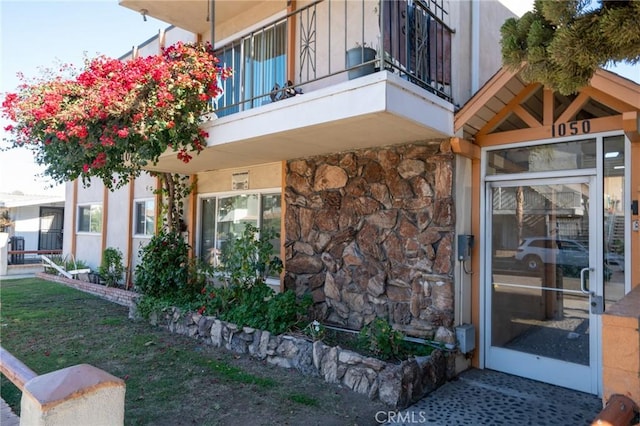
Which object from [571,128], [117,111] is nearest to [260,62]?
[117,111]

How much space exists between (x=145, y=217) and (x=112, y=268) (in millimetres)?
1819

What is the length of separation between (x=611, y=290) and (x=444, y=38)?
11.9 feet

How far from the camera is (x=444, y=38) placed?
5.42 meters

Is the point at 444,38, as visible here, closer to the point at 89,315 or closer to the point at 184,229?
the point at 184,229

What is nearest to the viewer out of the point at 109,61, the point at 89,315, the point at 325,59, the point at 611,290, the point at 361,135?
the point at 611,290

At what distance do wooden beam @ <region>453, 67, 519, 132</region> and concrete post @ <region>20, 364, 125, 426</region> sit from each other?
443 centimetres

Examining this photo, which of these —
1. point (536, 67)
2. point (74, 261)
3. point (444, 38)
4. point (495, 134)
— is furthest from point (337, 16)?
point (74, 261)

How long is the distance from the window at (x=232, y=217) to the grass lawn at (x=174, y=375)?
1966 mm

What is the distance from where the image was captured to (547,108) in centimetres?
485

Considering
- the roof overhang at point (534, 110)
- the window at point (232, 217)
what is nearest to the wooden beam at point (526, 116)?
the roof overhang at point (534, 110)

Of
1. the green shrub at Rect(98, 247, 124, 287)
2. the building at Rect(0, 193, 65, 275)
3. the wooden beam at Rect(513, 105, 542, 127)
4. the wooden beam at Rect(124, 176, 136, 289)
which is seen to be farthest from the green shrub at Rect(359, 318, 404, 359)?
the building at Rect(0, 193, 65, 275)

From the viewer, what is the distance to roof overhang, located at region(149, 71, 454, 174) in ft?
13.4

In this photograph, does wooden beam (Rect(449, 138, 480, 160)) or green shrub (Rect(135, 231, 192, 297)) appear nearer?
wooden beam (Rect(449, 138, 480, 160))

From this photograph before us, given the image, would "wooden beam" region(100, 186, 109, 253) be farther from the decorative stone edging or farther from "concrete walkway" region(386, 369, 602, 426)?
"concrete walkway" region(386, 369, 602, 426)
